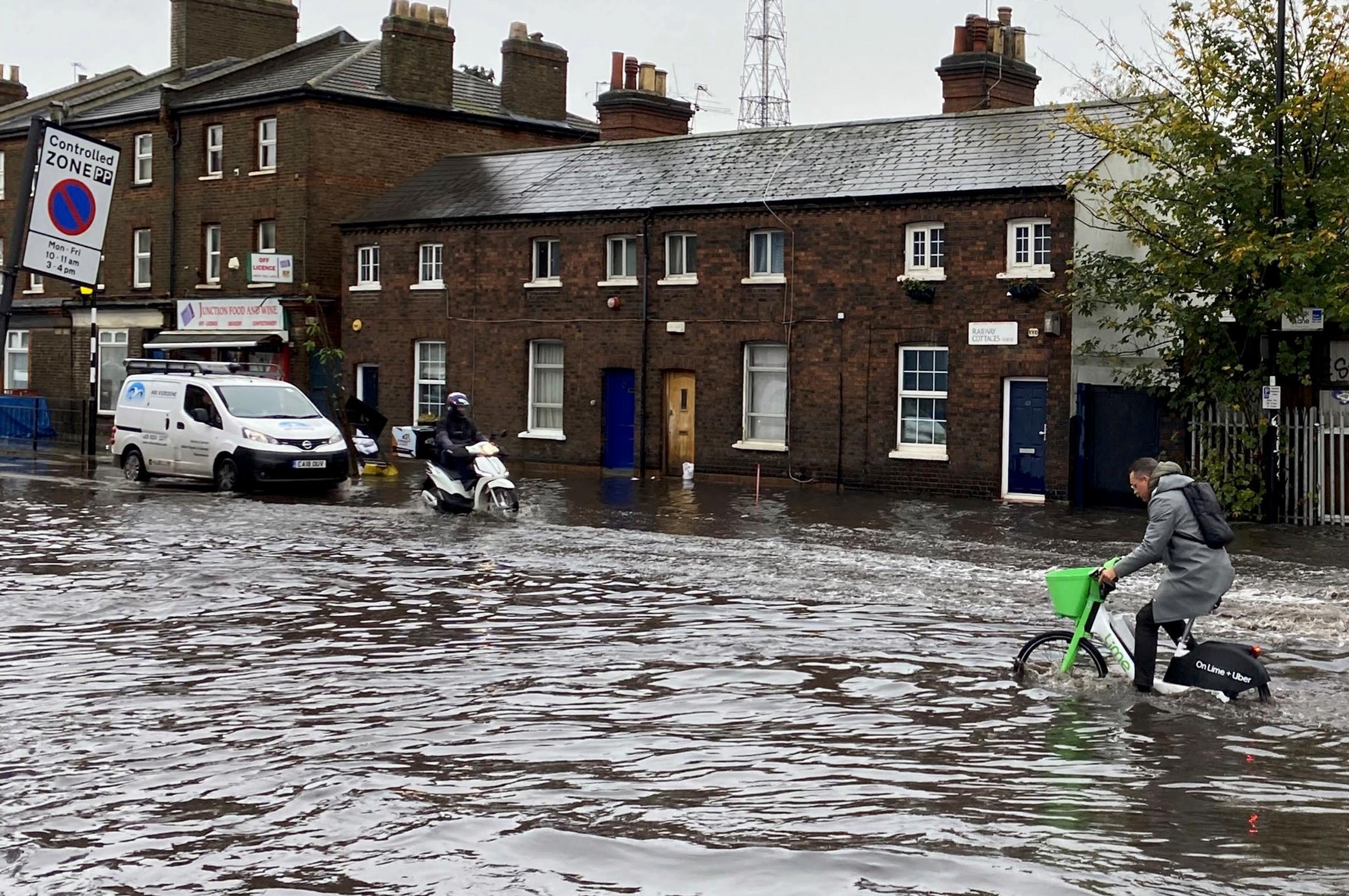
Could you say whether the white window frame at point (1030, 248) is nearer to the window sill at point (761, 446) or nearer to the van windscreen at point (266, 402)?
the window sill at point (761, 446)

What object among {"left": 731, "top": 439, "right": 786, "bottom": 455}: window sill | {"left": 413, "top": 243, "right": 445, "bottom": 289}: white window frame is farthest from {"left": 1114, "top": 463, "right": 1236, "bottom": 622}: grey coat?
{"left": 413, "top": 243, "right": 445, "bottom": 289}: white window frame

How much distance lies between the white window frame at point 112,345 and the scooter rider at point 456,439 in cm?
2508

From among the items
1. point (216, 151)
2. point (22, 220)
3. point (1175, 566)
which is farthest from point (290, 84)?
point (1175, 566)

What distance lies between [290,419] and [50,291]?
25.8 m

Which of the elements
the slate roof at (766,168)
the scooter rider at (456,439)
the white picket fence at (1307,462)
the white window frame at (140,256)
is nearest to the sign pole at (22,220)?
the scooter rider at (456,439)

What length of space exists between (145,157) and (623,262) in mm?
18079

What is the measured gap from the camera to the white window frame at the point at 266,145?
1613 inches

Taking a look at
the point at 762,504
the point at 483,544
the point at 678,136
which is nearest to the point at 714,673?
the point at 483,544

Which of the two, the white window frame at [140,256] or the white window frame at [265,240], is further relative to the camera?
the white window frame at [140,256]

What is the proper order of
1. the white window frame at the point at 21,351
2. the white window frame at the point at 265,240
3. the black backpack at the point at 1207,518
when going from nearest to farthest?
the black backpack at the point at 1207,518 < the white window frame at the point at 265,240 < the white window frame at the point at 21,351

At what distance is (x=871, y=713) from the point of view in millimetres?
9930

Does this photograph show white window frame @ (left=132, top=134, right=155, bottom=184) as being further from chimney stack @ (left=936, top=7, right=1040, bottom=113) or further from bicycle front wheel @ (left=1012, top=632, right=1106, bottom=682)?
bicycle front wheel @ (left=1012, top=632, right=1106, bottom=682)

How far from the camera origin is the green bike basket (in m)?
10.2

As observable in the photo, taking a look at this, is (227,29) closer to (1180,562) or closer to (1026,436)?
(1026,436)
